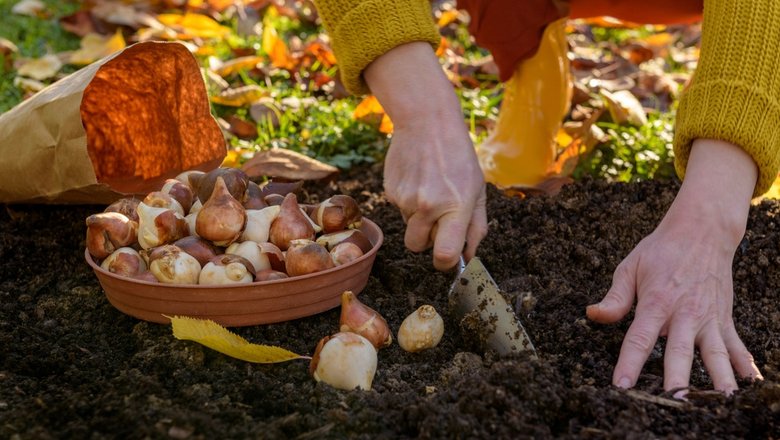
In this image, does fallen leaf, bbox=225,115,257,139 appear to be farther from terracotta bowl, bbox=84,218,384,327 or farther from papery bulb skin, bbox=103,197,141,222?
terracotta bowl, bbox=84,218,384,327

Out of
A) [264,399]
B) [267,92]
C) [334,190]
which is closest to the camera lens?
[264,399]

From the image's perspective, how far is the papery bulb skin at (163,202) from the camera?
1.61m

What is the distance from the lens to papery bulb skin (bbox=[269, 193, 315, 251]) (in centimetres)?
159

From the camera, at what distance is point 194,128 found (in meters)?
2.03

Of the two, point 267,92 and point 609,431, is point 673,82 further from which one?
point 609,431

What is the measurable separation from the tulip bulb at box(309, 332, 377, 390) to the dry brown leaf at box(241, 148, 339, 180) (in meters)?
0.91

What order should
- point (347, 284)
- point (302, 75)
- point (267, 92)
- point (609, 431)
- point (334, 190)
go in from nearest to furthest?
point (609, 431) < point (347, 284) < point (334, 190) < point (267, 92) < point (302, 75)

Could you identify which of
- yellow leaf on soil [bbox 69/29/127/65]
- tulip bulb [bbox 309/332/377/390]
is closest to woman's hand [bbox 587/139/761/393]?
tulip bulb [bbox 309/332/377/390]

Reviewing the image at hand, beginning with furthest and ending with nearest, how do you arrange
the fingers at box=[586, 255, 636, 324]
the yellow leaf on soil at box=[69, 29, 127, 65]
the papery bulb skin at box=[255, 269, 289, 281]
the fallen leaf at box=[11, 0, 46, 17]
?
the fallen leaf at box=[11, 0, 46, 17] < the yellow leaf on soil at box=[69, 29, 127, 65] < the papery bulb skin at box=[255, 269, 289, 281] < the fingers at box=[586, 255, 636, 324]

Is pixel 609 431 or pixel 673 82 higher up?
pixel 609 431

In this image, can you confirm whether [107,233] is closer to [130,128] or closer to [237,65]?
[130,128]

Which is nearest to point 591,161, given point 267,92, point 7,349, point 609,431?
point 267,92

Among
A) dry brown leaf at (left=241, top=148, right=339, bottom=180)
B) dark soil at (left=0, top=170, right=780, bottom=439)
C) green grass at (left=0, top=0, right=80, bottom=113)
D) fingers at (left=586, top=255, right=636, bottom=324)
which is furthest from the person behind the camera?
green grass at (left=0, top=0, right=80, bottom=113)

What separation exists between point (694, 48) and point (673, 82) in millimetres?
721
